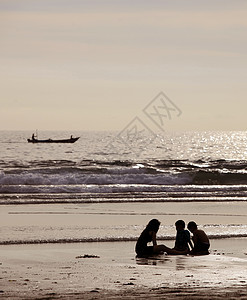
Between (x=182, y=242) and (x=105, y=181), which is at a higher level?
(x=105, y=181)

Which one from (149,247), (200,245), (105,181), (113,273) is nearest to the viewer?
(113,273)

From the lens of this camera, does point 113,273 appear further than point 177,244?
No

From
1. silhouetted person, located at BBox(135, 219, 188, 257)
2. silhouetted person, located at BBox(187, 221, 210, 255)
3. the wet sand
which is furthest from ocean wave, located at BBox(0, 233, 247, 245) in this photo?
silhouetted person, located at BBox(187, 221, 210, 255)

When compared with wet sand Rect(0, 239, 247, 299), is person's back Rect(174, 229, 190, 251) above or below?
above

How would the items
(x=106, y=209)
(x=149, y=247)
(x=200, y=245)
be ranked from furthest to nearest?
(x=106, y=209), (x=200, y=245), (x=149, y=247)

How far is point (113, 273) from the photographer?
12.6 metres

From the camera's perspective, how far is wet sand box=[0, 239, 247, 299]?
34.4 ft

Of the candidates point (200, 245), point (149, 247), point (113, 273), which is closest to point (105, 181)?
point (200, 245)

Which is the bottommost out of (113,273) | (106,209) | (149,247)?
(113,273)

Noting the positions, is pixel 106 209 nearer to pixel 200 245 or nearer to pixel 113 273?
pixel 200 245

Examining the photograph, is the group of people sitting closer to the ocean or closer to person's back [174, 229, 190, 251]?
person's back [174, 229, 190, 251]

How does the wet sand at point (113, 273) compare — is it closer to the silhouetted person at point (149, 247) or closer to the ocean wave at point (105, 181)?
the silhouetted person at point (149, 247)

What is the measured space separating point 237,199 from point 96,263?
19568 mm

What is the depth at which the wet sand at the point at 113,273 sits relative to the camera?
10.5 m
